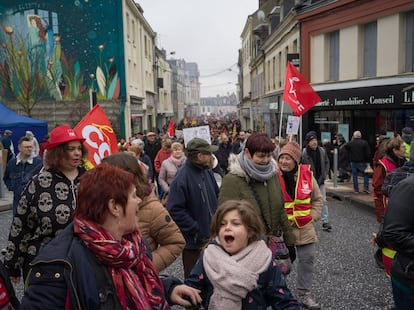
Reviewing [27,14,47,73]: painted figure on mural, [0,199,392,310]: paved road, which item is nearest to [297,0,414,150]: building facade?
[0,199,392,310]: paved road

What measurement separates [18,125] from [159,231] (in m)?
12.7

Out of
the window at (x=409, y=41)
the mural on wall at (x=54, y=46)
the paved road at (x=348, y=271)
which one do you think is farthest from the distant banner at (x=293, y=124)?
the mural on wall at (x=54, y=46)

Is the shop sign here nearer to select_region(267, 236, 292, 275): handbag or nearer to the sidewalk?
the sidewalk

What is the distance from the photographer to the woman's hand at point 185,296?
2.10 m

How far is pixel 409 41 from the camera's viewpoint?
12.8m

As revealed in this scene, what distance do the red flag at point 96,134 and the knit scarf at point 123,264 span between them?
2983 millimetres

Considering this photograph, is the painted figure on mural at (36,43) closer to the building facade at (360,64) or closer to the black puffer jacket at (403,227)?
the building facade at (360,64)

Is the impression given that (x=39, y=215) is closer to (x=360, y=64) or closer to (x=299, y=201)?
(x=299, y=201)

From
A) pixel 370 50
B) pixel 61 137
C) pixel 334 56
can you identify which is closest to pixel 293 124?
pixel 370 50

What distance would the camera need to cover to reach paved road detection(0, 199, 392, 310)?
4.58 m

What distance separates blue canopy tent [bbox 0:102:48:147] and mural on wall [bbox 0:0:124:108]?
10799 mm

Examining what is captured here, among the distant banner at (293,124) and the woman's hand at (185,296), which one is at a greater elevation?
the distant banner at (293,124)

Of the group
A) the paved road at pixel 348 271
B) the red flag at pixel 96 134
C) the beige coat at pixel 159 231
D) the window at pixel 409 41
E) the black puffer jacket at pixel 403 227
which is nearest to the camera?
the black puffer jacket at pixel 403 227

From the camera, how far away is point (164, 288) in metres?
2.12
